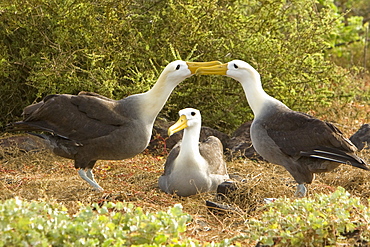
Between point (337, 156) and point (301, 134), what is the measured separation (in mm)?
441

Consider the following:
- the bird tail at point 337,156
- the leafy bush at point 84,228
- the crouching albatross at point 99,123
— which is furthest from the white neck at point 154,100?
the leafy bush at point 84,228

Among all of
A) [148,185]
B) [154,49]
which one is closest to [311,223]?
[148,185]

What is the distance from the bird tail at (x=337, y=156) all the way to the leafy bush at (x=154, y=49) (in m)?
3.11

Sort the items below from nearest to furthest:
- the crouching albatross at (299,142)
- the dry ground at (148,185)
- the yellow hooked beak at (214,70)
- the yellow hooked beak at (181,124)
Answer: the dry ground at (148,185), the crouching albatross at (299,142), the yellow hooked beak at (181,124), the yellow hooked beak at (214,70)

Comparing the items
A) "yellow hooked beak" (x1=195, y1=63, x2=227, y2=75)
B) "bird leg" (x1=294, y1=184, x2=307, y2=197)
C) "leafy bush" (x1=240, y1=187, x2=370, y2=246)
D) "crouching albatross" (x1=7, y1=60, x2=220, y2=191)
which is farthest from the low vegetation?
"yellow hooked beak" (x1=195, y1=63, x2=227, y2=75)

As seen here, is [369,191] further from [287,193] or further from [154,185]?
[154,185]

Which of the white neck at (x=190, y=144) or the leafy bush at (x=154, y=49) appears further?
the leafy bush at (x=154, y=49)

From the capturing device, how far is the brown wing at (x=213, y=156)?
20.9 feet

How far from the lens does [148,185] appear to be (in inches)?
258

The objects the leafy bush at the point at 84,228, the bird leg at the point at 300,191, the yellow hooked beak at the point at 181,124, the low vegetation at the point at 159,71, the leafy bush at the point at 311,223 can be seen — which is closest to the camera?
the leafy bush at the point at 84,228

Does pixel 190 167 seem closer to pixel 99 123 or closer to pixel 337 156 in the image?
pixel 99 123

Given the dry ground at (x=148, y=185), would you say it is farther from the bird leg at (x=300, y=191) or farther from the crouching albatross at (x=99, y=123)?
the crouching albatross at (x=99, y=123)

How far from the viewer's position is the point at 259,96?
6.04 meters

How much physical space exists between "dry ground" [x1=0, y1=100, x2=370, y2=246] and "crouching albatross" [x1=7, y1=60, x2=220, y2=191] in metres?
0.38
